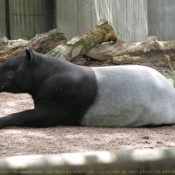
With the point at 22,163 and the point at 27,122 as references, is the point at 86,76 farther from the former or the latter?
the point at 22,163

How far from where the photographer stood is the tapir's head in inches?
280

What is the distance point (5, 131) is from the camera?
21.5 ft

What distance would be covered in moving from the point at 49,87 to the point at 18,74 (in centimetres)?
46

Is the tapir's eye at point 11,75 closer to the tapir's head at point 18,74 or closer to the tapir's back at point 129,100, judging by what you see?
the tapir's head at point 18,74

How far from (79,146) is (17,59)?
196 centimetres

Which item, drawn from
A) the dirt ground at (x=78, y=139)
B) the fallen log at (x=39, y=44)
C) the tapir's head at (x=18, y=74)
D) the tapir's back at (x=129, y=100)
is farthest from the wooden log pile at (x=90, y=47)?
the dirt ground at (x=78, y=139)

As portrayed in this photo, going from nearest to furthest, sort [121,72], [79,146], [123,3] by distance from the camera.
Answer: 1. [79,146]
2. [121,72]
3. [123,3]

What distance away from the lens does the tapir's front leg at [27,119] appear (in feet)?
22.2

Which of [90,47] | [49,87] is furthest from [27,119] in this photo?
[90,47]

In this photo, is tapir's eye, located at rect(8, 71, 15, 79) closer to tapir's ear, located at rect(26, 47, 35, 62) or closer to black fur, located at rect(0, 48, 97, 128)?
black fur, located at rect(0, 48, 97, 128)

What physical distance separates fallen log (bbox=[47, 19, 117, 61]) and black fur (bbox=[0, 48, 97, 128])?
3.08 m

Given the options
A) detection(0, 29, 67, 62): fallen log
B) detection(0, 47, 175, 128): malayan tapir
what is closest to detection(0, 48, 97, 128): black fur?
detection(0, 47, 175, 128): malayan tapir

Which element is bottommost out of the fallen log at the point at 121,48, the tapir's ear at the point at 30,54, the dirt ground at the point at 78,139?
the dirt ground at the point at 78,139

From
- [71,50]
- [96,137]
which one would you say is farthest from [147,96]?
[71,50]
